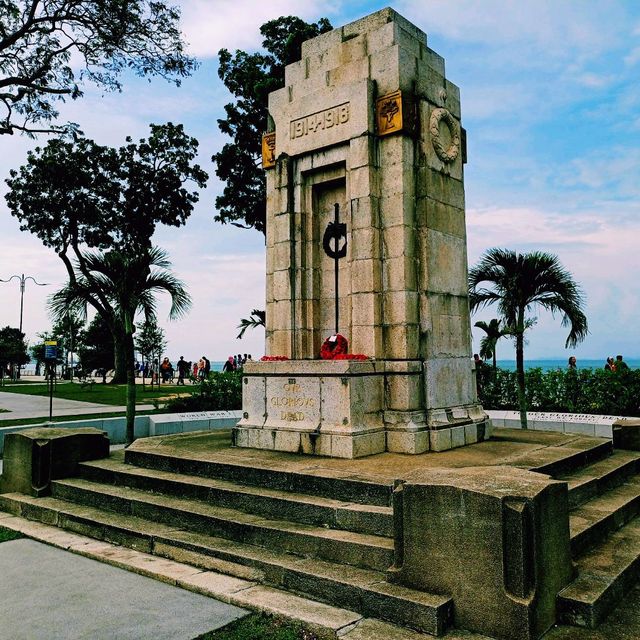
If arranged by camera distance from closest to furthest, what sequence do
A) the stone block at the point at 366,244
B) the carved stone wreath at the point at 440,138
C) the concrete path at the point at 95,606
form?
the concrete path at the point at 95,606 → the stone block at the point at 366,244 → the carved stone wreath at the point at 440,138

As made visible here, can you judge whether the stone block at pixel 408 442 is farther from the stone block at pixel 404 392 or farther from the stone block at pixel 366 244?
the stone block at pixel 366 244

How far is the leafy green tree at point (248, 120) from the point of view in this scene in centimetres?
2725

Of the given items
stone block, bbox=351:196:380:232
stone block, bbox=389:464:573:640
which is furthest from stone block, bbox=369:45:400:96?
stone block, bbox=389:464:573:640

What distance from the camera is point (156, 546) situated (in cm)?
628

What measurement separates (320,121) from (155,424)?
907cm

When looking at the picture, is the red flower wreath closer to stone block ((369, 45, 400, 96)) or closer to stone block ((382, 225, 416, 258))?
stone block ((382, 225, 416, 258))

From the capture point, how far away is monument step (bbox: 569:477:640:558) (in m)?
5.40

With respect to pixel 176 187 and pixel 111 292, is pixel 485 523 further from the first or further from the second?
pixel 176 187

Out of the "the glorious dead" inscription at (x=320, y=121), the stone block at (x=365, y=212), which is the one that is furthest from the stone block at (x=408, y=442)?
the "the glorious dead" inscription at (x=320, y=121)

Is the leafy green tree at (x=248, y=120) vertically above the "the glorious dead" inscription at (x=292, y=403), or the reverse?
the leafy green tree at (x=248, y=120)

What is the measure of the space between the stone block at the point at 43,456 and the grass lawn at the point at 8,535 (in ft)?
3.43

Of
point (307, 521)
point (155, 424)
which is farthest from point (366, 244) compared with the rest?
point (155, 424)

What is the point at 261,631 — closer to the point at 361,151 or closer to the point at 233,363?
the point at 361,151

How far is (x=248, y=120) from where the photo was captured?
28016 millimetres
